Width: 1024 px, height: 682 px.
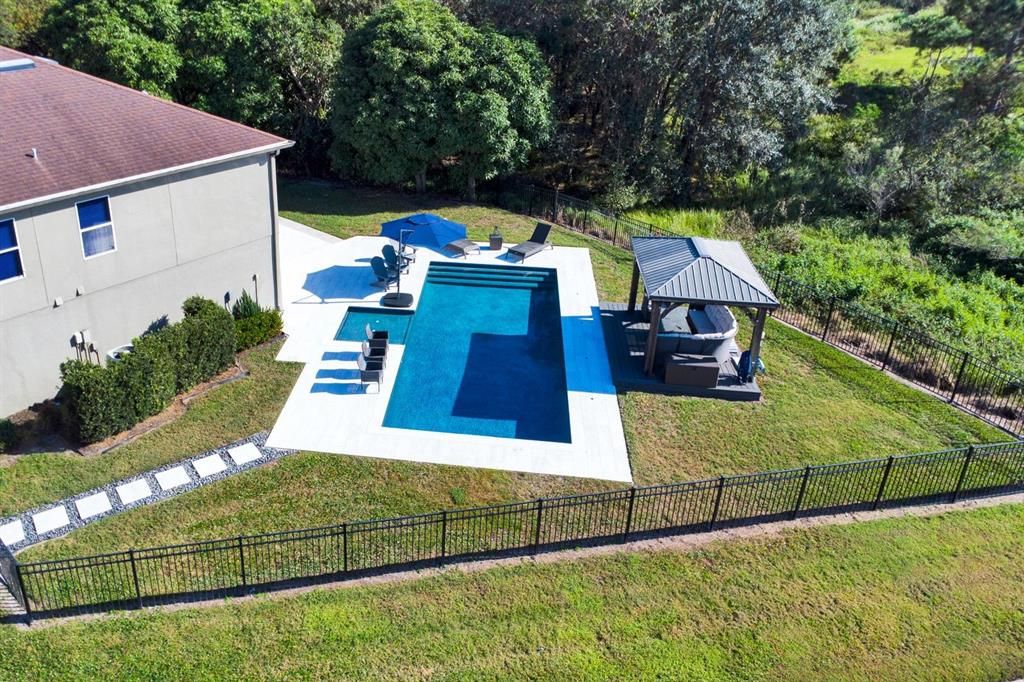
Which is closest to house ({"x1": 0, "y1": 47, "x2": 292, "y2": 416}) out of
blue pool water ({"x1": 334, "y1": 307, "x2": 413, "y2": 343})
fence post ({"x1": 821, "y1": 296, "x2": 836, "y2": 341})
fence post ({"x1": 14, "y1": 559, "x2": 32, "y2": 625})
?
blue pool water ({"x1": 334, "y1": 307, "x2": 413, "y2": 343})

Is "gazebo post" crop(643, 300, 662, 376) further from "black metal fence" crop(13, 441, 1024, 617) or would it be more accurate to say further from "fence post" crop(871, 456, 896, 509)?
"fence post" crop(871, 456, 896, 509)

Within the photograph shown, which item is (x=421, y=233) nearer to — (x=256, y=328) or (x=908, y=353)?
(x=256, y=328)

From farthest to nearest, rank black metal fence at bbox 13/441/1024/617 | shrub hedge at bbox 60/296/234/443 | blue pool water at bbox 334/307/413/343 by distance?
1. blue pool water at bbox 334/307/413/343
2. shrub hedge at bbox 60/296/234/443
3. black metal fence at bbox 13/441/1024/617

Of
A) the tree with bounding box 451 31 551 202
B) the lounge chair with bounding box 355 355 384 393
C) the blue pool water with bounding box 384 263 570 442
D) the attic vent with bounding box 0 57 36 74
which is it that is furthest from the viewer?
the tree with bounding box 451 31 551 202

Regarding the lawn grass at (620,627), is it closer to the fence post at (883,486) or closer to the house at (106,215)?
the fence post at (883,486)

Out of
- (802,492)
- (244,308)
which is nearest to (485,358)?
(244,308)

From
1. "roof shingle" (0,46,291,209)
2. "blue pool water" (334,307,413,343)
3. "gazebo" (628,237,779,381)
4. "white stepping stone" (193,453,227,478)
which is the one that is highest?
"roof shingle" (0,46,291,209)

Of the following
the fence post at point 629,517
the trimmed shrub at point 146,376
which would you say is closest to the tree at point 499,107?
the trimmed shrub at point 146,376
